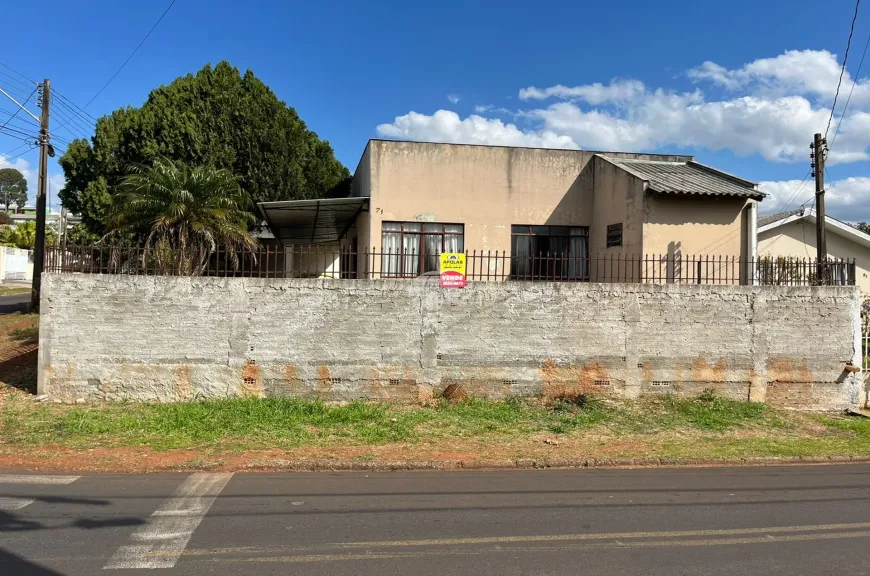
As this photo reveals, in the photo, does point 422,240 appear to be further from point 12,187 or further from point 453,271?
point 12,187

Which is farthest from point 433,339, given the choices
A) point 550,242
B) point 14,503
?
point 550,242

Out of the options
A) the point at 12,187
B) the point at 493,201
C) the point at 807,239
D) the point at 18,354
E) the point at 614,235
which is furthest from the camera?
the point at 12,187

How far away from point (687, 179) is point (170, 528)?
46.0ft

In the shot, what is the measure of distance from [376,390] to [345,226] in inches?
439

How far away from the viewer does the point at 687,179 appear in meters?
14.9

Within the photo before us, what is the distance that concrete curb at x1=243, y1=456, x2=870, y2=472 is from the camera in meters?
6.98

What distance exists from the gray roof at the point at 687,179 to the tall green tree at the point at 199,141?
11364 mm

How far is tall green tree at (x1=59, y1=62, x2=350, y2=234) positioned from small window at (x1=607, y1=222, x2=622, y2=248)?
11463mm

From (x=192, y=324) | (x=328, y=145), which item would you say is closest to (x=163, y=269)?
(x=192, y=324)

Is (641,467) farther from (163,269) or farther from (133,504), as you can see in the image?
(163,269)

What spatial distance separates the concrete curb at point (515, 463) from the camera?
6984 mm

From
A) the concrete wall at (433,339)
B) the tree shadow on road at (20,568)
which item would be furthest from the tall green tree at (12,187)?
the tree shadow on road at (20,568)

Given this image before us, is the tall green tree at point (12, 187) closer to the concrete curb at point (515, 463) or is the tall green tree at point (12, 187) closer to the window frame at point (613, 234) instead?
the window frame at point (613, 234)

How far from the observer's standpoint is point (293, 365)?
384 inches
